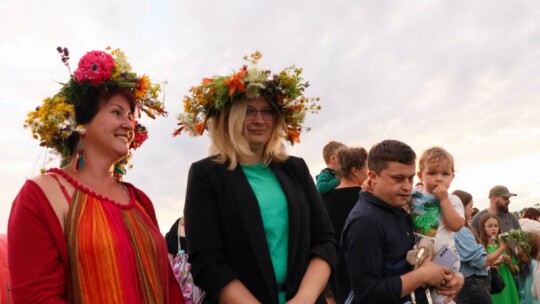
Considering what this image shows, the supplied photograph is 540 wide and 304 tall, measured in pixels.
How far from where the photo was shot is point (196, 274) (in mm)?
3148

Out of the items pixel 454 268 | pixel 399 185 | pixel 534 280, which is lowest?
pixel 534 280

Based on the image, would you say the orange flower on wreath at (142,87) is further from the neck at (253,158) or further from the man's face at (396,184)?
the man's face at (396,184)

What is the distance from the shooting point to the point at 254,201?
10.5 ft

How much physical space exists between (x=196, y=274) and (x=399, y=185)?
1.57 m

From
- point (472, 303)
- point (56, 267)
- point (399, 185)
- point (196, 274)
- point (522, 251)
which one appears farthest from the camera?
point (522, 251)

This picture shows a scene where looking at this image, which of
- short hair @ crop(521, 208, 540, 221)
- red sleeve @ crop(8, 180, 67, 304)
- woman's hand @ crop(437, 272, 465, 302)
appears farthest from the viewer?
short hair @ crop(521, 208, 540, 221)

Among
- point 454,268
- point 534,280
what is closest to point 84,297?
point 454,268

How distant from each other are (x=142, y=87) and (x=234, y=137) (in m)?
0.64

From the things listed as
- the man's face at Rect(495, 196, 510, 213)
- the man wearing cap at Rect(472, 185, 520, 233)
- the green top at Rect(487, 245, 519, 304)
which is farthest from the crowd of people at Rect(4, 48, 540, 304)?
the man's face at Rect(495, 196, 510, 213)

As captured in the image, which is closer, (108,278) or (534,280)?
(108,278)

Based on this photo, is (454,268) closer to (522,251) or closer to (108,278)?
(108,278)

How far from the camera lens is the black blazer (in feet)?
10.2

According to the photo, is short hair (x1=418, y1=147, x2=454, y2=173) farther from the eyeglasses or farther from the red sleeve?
the red sleeve

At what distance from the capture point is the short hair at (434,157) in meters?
4.71
